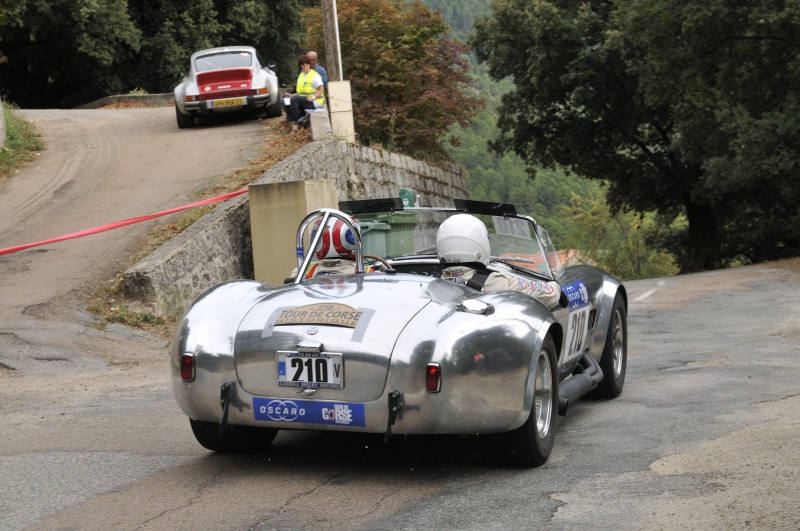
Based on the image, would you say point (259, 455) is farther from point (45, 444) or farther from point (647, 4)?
point (647, 4)

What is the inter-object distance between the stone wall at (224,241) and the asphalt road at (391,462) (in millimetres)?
1304

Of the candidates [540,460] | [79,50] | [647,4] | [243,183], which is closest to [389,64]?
[647,4]

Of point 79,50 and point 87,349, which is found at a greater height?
point 79,50

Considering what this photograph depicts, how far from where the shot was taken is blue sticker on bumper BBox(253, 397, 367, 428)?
490 centimetres

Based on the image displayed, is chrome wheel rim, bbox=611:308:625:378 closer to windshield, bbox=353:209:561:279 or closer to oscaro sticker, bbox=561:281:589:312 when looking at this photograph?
oscaro sticker, bbox=561:281:589:312

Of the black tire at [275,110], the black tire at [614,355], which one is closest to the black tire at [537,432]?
the black tire at [614,355]

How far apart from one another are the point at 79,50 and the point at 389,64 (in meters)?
16.4

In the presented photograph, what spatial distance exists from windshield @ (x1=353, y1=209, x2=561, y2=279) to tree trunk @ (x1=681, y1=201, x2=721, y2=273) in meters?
35.1

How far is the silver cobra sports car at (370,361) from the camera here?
193 inches

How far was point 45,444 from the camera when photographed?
20.1ft

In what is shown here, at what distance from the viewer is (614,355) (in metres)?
7.53

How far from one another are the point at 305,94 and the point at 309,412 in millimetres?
17235

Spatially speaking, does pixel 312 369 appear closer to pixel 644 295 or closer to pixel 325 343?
pixel 325 343

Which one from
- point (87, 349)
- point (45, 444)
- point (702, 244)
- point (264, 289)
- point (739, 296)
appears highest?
point (264, 289)
